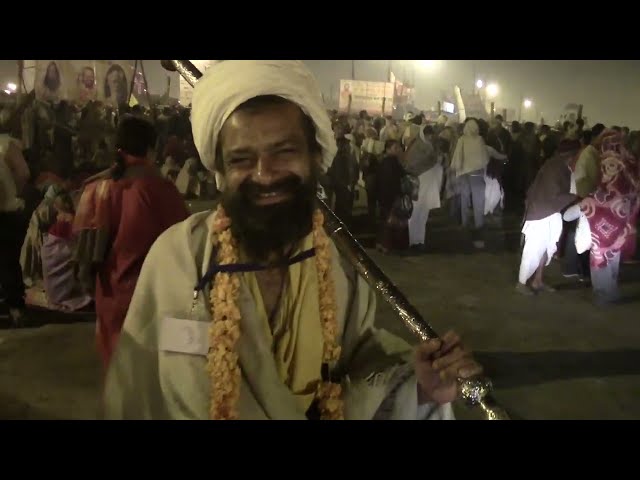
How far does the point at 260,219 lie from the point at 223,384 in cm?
50

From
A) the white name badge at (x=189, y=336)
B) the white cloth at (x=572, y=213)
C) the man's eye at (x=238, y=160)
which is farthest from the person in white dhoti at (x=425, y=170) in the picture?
the white name badge at (x=189, y=336)

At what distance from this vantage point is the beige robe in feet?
5.88

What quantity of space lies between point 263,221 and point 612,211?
117 cm

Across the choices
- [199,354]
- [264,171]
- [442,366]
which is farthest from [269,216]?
[442,366]

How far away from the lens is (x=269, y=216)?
181 cm

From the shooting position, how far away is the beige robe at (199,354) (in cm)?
179

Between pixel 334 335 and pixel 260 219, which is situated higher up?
pixel 260 219

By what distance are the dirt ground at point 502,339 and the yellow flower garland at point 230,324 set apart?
281 millimetres

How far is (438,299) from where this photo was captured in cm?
204

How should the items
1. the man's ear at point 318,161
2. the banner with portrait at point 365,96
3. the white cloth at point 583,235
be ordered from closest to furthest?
the man's ear at point 318,161 → the banner with portrait at point 365,96 → the white cloth at point 583,235

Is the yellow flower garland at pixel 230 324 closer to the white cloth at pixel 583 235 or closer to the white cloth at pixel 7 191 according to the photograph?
the white cloth at pixel 7 191

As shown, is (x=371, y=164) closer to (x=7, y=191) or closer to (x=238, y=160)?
(x=238, y=160)
